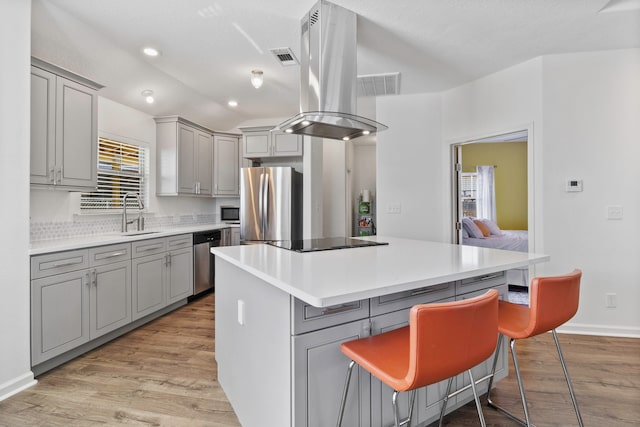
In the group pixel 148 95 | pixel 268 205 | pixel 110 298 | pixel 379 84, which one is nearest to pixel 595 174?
pixel 379 84

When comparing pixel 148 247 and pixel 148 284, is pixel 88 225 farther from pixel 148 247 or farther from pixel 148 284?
pixel 148 284

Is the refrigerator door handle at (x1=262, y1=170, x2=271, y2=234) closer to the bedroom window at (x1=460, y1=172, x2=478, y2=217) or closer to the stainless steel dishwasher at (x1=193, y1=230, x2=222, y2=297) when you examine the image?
the stainless steel dishwasher at (x1=193, y1=230, x2=222, y2=297)

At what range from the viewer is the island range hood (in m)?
2.21

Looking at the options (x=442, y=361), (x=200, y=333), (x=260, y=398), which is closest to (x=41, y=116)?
(x=200, y=333)

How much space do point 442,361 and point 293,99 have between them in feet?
12.9

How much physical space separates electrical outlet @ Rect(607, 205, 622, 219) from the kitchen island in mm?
1918

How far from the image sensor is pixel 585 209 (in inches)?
120

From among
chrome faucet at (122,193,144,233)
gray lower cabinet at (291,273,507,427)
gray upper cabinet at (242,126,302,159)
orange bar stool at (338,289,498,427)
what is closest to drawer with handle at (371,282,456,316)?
gray lower cabinet at (291,273,507,427)

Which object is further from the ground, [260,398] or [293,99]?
[293,99]

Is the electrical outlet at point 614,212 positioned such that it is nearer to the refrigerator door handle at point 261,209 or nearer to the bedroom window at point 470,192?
the refrigerator door handle at point 261,209

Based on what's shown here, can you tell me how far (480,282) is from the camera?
6.09 ft

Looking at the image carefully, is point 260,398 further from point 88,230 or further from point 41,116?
point 88,230

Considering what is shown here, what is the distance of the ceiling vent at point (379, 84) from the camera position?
11.5 ft

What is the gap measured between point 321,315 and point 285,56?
8.47 ft
